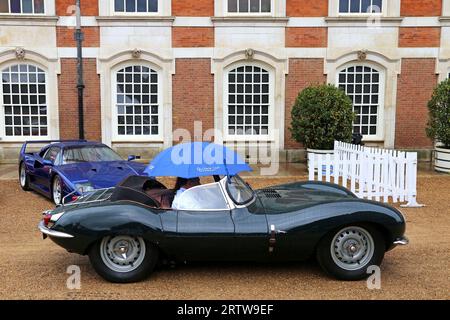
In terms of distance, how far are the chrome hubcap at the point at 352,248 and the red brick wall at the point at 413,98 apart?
1142 centimetres

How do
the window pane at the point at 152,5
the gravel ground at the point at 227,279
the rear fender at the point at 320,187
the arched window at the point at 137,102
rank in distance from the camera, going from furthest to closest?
the arched window at the point at 137,102 < the window pane at the point at 152,5 < the rear fender at the point at 320,187 < the gravel ground at the point at 227,279

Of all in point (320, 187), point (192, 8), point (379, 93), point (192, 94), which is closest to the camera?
point (320, 187)

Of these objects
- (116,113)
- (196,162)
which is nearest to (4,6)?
(116,113)

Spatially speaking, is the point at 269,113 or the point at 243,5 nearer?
the point at 243,5

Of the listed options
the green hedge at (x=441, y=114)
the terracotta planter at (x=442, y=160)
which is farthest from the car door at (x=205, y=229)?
the terracotta planter at (x=442, y=160)

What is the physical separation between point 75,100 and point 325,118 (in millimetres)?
8212

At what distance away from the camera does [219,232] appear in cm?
417

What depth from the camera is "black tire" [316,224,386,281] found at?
4.31 metres

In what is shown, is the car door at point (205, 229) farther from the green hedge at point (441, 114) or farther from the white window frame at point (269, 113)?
the white window frame at point (269, 113)

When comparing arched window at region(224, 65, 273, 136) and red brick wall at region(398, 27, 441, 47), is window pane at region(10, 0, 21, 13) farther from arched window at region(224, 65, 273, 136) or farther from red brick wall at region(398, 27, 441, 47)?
red brick wall at region(398, 27, 441, 47)

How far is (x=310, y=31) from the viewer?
14203mm

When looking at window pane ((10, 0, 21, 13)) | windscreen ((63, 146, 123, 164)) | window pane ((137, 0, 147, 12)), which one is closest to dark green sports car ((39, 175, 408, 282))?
windscreen ((63, 146, 123, 164))

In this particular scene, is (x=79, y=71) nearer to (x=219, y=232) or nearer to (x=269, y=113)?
(x=269, y=113)

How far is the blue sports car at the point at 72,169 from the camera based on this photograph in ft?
23.7
